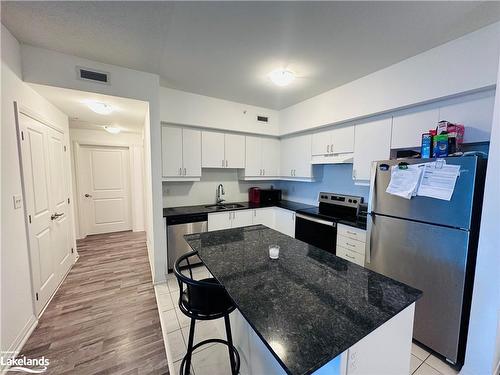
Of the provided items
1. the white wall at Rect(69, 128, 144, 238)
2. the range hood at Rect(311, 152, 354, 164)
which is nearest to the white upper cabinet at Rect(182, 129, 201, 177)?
the range hood at Rect(311, 152, 354, 164)

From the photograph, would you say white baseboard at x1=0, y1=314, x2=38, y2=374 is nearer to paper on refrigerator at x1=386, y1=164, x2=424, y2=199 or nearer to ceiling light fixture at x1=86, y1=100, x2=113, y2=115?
ceiling light fixture at x1=86, y1=100, x2=113, y2=115

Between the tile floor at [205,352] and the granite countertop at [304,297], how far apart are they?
0.88 m

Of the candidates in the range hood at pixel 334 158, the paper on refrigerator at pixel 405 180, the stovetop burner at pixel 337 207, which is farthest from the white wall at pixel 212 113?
the paper on refrigerator at pixel 405 180

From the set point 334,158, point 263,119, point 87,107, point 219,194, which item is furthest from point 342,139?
point 87,107

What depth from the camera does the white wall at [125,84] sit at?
1989mm

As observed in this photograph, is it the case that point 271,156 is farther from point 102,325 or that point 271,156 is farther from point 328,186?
point 102,325

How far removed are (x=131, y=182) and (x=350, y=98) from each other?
490cm

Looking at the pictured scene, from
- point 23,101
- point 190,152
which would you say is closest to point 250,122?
point 190,152

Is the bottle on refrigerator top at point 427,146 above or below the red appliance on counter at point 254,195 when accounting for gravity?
above

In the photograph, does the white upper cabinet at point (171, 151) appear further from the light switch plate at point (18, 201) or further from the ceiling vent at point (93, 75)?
the light switch plate at point (18, 201)

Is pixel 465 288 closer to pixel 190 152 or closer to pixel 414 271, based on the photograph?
pixel 414 271

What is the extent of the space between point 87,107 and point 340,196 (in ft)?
12.3

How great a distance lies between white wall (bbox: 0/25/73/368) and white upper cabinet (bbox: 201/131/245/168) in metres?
2.02

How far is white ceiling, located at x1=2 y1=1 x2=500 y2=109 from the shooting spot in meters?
1.48
